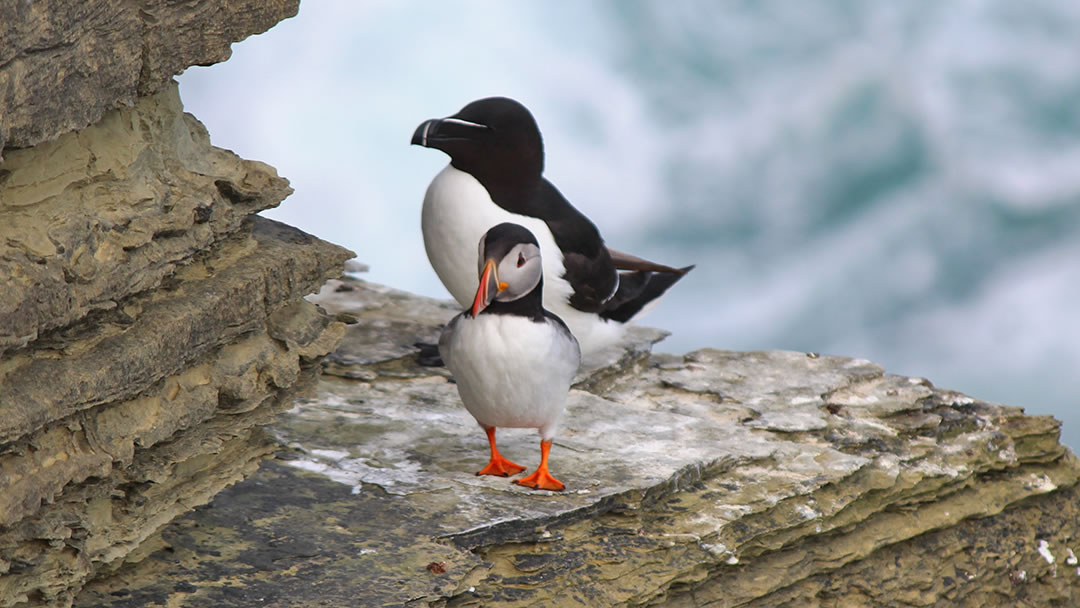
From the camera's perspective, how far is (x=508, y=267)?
464cm

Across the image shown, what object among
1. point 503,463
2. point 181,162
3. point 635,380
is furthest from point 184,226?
point 635,380

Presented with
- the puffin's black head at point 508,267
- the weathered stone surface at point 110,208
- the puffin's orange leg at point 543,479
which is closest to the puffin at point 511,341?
the puffin's black head at point 508,267

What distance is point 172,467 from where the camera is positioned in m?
4.14

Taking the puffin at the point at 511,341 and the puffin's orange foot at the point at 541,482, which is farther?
the puffin's orange foot at the point at 541,482

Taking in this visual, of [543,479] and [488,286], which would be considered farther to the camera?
[543,479]

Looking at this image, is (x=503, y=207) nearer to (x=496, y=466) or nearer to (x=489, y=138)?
(x=489, y=138)

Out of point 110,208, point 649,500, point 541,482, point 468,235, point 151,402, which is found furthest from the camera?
point 468,235

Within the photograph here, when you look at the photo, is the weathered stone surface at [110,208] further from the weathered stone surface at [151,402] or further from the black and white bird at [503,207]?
the black and white bird at [503,207]

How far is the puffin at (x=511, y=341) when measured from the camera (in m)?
4.66

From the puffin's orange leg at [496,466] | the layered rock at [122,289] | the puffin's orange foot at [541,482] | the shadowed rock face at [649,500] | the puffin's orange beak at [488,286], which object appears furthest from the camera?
the puffin's orange leg at [496,466]

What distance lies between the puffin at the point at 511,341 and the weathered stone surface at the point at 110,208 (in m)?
0.85

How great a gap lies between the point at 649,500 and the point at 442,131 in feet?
6.40

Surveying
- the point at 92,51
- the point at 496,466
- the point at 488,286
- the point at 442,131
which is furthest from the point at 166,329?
the point at 442,131

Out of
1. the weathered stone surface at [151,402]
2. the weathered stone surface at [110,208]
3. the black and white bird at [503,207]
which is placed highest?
the black and white bird at [503,207]
